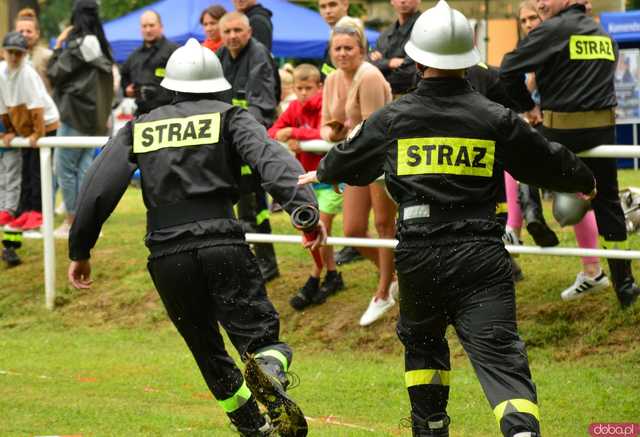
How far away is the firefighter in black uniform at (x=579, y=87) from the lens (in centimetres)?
895

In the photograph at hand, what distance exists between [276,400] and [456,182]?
1385 millimetres

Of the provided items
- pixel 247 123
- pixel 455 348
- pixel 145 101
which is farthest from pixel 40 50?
pixel 247 123

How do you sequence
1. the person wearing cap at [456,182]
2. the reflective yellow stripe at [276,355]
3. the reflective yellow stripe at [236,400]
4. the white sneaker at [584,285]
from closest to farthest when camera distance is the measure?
the person wearing cap at [456,182] → the reflective yellow stripe at [276,355] → the reflective yellow stripe at [236,400] → the white sneaker at [584,285]

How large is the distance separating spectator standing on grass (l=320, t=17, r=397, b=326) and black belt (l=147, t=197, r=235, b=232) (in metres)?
3.22

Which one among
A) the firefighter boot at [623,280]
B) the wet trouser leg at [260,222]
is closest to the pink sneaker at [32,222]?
the wet trouser leg at [260,222]

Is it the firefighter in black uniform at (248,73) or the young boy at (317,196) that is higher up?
the firefighter in black uniform at (248,73)

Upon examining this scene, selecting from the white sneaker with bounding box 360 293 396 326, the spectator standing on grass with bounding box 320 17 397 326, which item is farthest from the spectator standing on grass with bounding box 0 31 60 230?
the white sneaker with bounding box 360 293 396 326

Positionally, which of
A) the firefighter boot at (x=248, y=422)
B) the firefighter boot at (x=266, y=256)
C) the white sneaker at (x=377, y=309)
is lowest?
the firefighter boot at (x=266, y=256)

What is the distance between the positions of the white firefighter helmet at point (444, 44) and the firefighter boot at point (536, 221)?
10.9 ft

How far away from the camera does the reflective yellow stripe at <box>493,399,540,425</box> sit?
569cm

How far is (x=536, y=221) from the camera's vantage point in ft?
30.5

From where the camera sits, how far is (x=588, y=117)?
8.99 metres

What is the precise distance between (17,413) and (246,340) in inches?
92.9

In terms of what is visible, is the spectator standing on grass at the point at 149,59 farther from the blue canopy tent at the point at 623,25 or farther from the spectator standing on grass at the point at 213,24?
the blue canopy tent at the point at 623,25
